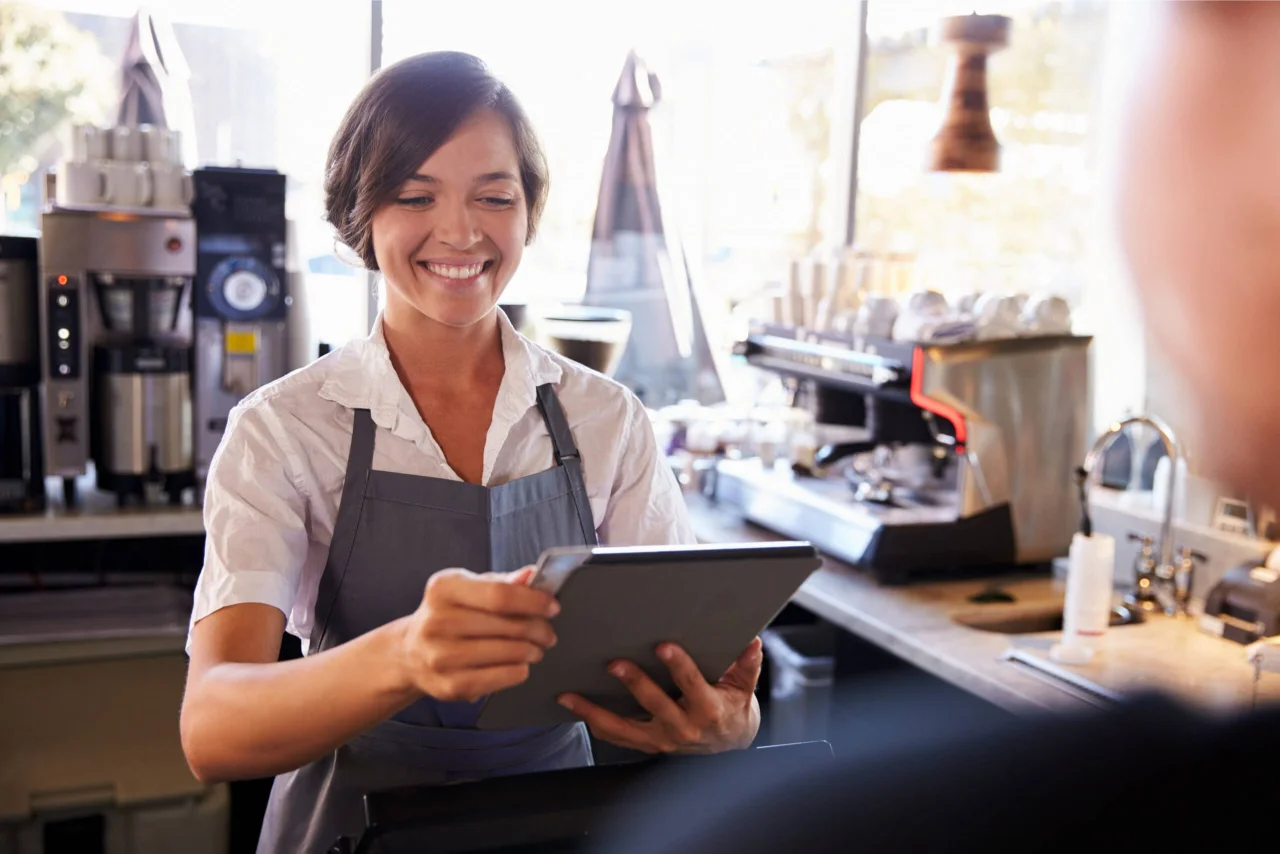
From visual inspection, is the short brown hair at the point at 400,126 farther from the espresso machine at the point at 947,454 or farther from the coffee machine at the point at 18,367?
the coffee machine at the point at 18,367

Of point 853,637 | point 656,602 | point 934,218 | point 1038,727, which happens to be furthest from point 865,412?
point 1038,727

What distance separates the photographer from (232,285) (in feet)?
9.27

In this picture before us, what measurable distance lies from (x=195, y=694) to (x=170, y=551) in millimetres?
2152

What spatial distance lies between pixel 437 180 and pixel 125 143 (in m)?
1.65

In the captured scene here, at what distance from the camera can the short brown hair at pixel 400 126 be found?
1.46m

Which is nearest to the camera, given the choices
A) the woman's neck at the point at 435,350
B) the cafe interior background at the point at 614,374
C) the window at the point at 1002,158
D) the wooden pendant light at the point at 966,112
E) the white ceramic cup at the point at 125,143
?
the woman's neck at the point at 435,350

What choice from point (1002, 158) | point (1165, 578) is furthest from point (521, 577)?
point (1002, 158)

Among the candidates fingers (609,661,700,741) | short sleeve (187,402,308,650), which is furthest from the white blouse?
fingers (609,661,700,741)

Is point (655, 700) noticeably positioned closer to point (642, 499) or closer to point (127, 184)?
point (642, 499)

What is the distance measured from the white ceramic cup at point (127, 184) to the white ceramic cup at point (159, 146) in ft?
0.22

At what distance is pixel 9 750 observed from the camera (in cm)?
264

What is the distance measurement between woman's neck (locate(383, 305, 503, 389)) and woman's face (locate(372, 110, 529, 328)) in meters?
0.06

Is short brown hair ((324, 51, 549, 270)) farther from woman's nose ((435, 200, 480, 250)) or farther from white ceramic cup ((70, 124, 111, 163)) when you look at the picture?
white ceramic cup ((70, 124, 111, 163))

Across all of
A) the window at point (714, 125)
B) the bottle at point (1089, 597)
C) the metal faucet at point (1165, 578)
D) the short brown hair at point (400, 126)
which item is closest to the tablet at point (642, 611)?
the short brown hair at point (400, 126)
